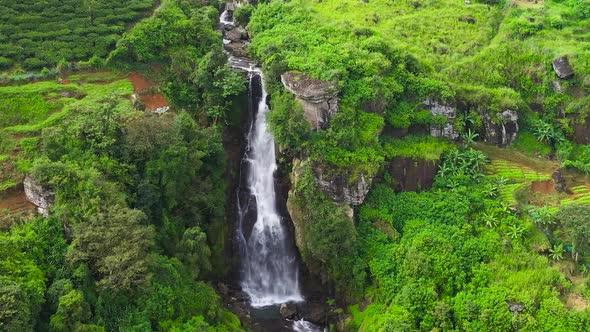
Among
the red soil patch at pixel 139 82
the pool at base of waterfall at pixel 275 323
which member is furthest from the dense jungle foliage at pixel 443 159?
the red soil patch at pixel 139 82

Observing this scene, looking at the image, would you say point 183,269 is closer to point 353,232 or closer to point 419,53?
point 353,232

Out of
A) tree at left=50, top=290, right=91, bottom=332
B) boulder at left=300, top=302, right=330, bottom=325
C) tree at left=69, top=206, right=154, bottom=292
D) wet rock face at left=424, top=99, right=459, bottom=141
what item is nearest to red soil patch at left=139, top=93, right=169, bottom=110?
tree at left=69, top=206, right=154, bottom=292

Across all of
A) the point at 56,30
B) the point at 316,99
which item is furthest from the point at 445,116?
the point at 56,30

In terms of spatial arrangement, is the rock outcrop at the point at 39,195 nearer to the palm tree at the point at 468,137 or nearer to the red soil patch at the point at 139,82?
the red soil patch at the point at 139,82

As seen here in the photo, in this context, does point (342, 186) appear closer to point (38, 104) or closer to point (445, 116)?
point (445, 116)

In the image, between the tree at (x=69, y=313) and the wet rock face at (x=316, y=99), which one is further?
the wet rock face at (x=316, y=99)

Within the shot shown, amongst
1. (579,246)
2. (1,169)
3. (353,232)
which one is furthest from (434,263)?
(1,169)
